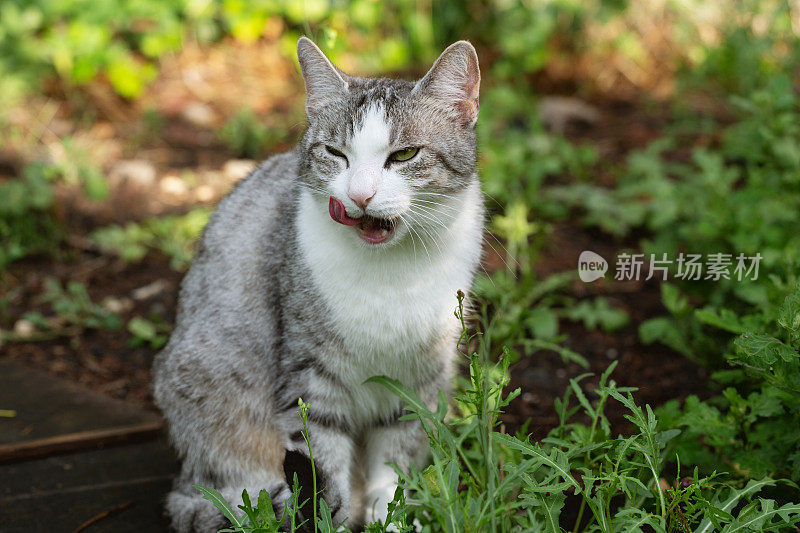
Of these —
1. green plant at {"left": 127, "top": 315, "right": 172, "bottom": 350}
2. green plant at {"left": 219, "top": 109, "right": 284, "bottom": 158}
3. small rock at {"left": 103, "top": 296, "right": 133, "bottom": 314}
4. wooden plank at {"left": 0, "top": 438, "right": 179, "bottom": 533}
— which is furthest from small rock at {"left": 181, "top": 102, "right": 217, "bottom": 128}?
wooden plank at {"left": 0, "top": 438, "right": 179, "bottom": 533}

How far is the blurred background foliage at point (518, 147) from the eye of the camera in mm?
3119

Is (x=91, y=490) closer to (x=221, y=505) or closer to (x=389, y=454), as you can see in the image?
(x=221, y=505)

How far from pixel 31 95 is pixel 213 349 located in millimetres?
4070

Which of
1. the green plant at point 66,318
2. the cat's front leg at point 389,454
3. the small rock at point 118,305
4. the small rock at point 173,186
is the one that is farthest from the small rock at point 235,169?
the cat's front leg at point 389,454

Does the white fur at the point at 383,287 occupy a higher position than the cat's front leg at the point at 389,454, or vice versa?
the white fur at the point at 383,287

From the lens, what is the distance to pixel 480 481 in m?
2.02

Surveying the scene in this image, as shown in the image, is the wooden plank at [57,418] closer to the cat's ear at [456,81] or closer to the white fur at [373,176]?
the white fur at [373,176]

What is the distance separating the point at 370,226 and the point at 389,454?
79 centimetres

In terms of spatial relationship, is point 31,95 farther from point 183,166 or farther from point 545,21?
point 545,21

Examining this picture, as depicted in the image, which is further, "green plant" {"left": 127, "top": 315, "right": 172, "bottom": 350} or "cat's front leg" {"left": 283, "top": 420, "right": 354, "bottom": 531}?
"green plant" {"left": 127, "top": 315, "right": 172, "bottom": 350}

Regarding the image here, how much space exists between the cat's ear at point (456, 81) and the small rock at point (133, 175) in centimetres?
297

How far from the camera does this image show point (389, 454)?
248 centimetres

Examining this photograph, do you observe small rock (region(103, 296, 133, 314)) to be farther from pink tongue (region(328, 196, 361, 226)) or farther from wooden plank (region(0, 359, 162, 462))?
pink tongue (region(328, 196, 361, 226))

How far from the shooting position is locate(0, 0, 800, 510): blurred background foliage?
3119mm
